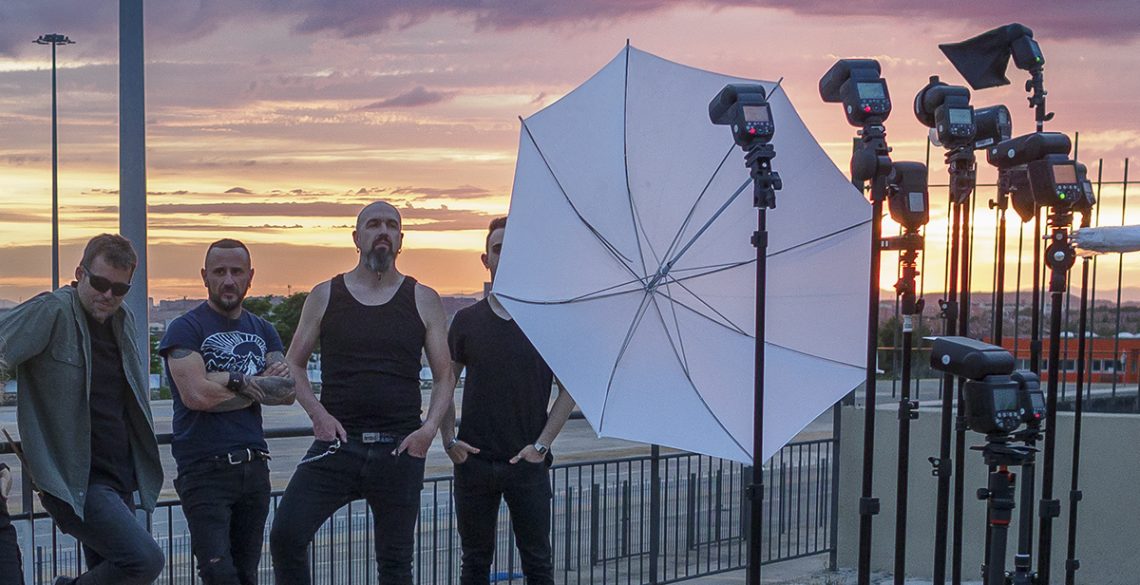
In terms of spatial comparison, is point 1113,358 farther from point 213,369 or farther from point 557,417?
point 213,369

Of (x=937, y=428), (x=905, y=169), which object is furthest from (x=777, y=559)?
(x=905, y=169)

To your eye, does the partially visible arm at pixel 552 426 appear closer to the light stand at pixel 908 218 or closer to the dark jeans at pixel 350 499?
the dark jeans at pixel 350 499

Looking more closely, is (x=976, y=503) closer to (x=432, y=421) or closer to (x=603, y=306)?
(x=603, y=306)

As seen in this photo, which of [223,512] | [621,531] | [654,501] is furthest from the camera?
[621,531]

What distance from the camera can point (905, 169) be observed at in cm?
543

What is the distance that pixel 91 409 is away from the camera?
5.37 meters

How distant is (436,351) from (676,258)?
125cm

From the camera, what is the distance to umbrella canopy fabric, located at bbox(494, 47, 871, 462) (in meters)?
5.85

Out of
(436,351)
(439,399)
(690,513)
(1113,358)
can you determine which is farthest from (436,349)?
(1113,358)

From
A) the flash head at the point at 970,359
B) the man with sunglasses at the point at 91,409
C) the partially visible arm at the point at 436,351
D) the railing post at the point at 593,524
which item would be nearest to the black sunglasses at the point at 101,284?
the man with sunglasses at the point at 91,409

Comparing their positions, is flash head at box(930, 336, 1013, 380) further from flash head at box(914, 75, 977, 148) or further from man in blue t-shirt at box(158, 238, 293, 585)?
man in blue t-shirt at box(158, 238, 293, 585)

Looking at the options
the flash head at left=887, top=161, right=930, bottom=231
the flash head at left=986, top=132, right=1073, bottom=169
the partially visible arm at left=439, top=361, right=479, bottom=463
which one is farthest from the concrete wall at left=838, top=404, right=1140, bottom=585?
the partially visible arm at left=439, top=361, right=479, bottom=463

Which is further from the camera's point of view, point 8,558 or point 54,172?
point 54,172

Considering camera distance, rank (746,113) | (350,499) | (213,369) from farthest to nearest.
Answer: (350,499) < (213,369) < (746,113)
